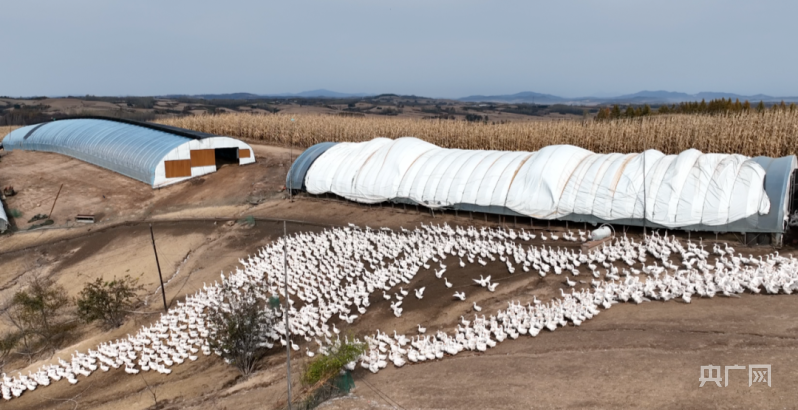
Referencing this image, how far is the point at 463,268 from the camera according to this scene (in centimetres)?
1714

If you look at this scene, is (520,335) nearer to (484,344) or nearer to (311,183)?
(484,344)

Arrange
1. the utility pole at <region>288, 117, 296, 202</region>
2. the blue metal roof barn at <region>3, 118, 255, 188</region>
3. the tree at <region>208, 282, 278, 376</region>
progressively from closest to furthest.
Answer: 1. the tree at <region>208, 282, 278, 376</region>
2. the utility pole at <region>288, 117, 296, 202</region>
3. the blue metal roof barn at <region>3, 118, 255, 188</region>

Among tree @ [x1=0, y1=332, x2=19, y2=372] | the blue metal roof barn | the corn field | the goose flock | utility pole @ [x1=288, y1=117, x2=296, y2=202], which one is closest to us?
the goose flock

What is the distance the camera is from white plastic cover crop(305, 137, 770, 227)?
1725 centimetres

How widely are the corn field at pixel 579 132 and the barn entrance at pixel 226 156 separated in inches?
218

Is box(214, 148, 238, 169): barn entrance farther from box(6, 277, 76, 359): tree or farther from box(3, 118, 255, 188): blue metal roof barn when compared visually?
box(6, 277, 76, 359): tree

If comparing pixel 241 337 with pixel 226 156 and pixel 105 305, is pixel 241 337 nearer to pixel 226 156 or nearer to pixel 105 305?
pixel 105 305

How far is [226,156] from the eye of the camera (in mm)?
36844

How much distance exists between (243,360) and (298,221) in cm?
1122

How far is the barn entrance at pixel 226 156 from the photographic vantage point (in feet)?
118

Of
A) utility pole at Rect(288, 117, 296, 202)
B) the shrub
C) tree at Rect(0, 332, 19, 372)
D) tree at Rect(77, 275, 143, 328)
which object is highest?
Result: utility pole at Rect(288, 117, 296, 202)

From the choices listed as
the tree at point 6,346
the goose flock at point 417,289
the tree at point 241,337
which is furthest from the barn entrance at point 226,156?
the tree at point 241,337

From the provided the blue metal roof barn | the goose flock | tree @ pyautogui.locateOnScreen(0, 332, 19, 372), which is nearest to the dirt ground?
the goose flock

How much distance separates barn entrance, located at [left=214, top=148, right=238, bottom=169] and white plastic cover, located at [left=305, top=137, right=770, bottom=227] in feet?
34.9
